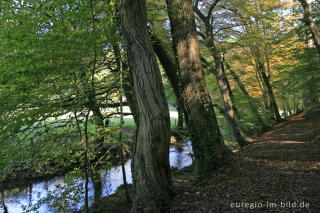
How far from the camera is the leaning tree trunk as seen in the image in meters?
Result: 4.16

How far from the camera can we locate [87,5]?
17.0ft

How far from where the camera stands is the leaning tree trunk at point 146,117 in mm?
4156

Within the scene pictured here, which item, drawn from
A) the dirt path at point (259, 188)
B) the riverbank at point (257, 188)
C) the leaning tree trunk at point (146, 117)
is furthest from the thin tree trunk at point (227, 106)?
the leaning tree trunk at point (146, 117)

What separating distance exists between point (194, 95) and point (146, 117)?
78.5 inches

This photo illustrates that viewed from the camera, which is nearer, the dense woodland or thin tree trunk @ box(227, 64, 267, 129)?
the dense woodland

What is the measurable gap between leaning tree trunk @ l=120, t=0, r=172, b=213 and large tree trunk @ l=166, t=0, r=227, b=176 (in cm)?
161

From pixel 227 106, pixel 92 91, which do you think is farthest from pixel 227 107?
pixel 92 91

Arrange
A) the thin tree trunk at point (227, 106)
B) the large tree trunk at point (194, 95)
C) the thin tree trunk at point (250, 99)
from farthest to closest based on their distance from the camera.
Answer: the thin tree trunk at point (250, 99) → the thin tree trunk at point (227, 106) → the large tree trunk at point (194, 95)

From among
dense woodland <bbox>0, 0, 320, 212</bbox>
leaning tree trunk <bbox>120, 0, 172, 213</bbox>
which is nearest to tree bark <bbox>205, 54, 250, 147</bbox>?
dense woodland <bbox>0, 0, 320, 212</bbox>

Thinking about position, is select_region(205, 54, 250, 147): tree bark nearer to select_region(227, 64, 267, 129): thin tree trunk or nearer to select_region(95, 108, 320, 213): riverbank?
select_region(227, 64, 267, 129): thin tree trunk

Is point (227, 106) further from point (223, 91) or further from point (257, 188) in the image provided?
point (257, 188)

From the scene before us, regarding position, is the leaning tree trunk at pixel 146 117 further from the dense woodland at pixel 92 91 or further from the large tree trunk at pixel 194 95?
the large tree trunk at pixel 194 95

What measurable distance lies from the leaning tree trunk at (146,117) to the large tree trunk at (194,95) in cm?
161

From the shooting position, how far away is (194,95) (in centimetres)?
573
